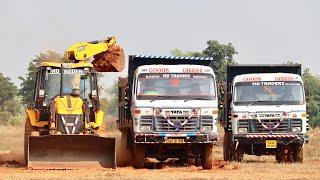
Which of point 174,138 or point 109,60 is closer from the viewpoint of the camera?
point 174,138

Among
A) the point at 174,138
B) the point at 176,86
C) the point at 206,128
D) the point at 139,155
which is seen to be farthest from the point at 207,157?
the point at 176,86

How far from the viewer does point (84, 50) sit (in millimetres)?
25281

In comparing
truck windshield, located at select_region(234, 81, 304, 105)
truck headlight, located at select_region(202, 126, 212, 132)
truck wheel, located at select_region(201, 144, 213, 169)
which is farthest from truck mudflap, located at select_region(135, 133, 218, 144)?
truck windshield, located at select_region(234, 81, 304, 105)

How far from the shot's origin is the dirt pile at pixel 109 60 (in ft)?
85.3

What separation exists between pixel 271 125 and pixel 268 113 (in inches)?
16.7

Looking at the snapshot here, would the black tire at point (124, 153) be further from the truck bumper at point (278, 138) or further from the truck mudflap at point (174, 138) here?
the truck bumper at point (278, 138)

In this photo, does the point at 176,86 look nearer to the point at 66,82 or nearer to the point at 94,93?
the point at 94,93

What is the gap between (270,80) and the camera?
2677 centimetres

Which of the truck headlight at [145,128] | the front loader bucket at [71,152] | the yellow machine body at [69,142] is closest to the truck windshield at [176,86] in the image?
the truck headlight at [145,128]

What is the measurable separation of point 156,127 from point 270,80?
5.70 meters

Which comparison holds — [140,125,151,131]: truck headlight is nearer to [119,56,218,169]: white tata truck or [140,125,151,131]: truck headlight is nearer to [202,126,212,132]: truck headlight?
[119,56,218,169]: white tata truck

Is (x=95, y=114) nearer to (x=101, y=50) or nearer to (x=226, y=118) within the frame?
(x=101, y=50)

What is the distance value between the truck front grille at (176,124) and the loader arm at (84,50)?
3.90 metres

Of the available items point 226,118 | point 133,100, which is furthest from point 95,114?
point 226,118
